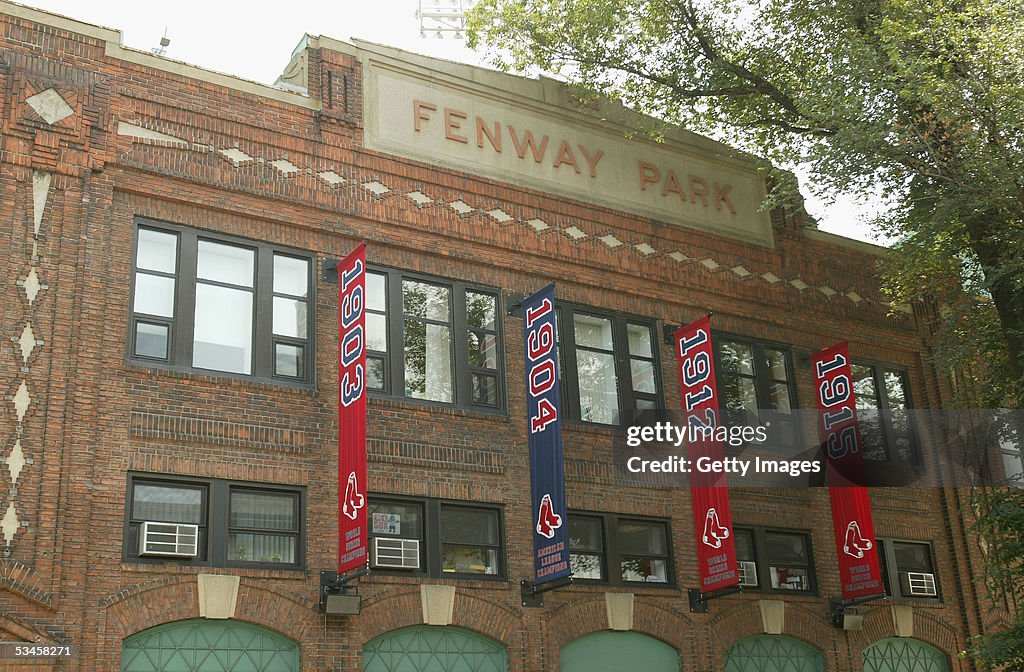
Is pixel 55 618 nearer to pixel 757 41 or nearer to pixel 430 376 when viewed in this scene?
pixel 430 376

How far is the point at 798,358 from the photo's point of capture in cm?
2281

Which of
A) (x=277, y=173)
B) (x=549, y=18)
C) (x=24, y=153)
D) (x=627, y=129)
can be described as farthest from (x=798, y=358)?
(x=24, y=153)

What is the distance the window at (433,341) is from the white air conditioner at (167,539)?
3772mm

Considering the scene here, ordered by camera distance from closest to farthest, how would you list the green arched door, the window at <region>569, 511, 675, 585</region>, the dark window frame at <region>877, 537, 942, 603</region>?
the window at <region>569, 511, 675, 585</region>, the green arched door, the dark window frame at <region>877, 537, 942, 603</region>

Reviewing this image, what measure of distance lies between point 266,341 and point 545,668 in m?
6.43

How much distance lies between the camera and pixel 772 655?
65.7 ft

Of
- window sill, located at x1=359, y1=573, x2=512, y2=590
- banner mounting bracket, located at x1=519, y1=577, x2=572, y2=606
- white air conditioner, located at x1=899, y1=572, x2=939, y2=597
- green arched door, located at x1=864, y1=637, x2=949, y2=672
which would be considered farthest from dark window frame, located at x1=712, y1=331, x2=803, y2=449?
window sill, located at x1=359, y1=573, x2=512, y2=590

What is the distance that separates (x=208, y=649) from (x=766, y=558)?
10.2m

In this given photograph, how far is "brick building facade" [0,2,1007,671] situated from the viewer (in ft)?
49.5


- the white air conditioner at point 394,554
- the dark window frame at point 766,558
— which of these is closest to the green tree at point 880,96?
the dark window frame at point 766,558

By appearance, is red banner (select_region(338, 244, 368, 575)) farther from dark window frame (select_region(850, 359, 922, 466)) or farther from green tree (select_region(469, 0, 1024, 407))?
dark window frame (select_region(850, 359, 922, 466))

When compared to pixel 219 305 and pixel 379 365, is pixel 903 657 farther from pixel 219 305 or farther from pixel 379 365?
pixel 219 305

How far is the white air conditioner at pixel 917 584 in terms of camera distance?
2223 cm
